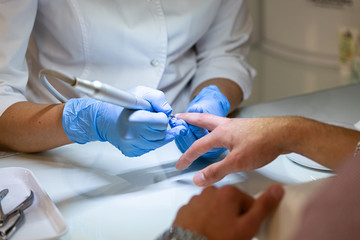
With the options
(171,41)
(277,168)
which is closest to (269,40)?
(171,41)

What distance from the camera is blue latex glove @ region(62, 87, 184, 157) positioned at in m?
1.08

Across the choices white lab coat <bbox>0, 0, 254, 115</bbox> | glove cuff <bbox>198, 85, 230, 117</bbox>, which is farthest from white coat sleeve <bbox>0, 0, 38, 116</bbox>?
glove cuff <bbox>198, 85, 230, 117</bbox>

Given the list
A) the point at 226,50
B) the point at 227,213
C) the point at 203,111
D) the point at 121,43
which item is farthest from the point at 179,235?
the point at 226,50

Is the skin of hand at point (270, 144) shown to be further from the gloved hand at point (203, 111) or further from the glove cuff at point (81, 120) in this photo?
the glove cuff at point (81, 120)

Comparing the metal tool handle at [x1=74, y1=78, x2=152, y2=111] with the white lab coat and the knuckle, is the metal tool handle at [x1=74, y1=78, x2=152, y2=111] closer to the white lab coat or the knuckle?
the knuckle

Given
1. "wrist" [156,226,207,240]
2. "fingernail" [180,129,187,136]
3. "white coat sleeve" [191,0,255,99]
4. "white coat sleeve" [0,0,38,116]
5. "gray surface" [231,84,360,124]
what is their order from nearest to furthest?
"wrist" [156,226,207,240]
"fingernail" [180,129,187,136]
"white coat sleeve" [0,0,38,116]
"gray surface" [231,84,360,124]
"white coat sleeve" [191,0,255,99]

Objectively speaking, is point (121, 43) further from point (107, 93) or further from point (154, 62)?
point (107, 93)

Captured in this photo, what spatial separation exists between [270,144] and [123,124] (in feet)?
1.10

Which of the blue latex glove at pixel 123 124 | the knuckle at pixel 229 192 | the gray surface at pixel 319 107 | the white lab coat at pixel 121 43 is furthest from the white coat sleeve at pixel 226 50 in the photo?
the knuckle at pixel 229 192

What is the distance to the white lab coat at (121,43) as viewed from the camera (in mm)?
1339

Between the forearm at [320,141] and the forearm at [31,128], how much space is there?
1.89 ft

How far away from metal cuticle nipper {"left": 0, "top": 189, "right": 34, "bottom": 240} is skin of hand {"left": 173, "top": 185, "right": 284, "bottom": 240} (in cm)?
31

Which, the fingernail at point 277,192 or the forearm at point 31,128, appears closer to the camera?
the fingernail at point 277,192

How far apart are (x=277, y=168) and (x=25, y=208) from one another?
58 centimetres
